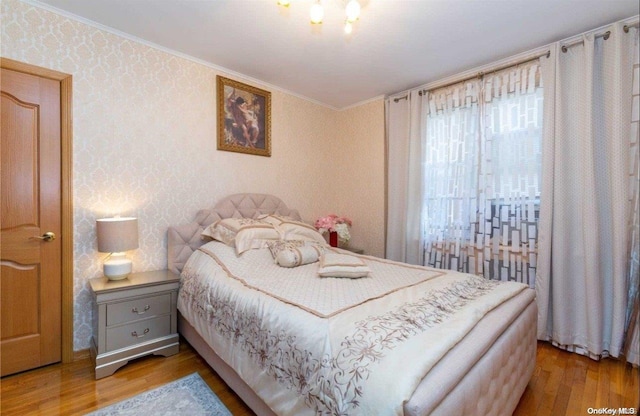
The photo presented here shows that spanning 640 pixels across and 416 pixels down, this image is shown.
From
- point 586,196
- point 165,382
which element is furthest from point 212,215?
point 586,196

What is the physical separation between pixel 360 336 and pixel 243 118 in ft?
8.88

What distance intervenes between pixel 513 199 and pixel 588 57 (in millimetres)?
1206

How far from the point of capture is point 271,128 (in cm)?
342

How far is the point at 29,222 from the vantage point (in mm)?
2029

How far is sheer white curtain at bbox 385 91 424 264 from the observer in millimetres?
3307

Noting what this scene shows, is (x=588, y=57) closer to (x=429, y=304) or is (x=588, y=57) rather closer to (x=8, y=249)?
(x=429, y=304)

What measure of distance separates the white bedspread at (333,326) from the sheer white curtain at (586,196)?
862mm

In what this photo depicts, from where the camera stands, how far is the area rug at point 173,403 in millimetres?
1638

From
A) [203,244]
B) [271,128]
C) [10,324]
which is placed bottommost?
[10,324]

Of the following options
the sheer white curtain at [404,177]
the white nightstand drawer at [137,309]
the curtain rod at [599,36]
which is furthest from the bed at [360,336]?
the curtain rod at [599,36]

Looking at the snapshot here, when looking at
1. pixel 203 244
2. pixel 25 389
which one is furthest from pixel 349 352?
pixel 25 389

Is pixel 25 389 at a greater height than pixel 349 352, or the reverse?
pixel 349 352

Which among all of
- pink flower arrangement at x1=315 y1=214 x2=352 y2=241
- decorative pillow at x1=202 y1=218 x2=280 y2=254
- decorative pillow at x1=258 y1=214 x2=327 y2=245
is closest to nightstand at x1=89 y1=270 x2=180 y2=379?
decorative pillow at x1=202 y1=218 x2=280 y2=254

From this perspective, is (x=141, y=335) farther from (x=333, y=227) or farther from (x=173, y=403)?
(x=333, y=227)
